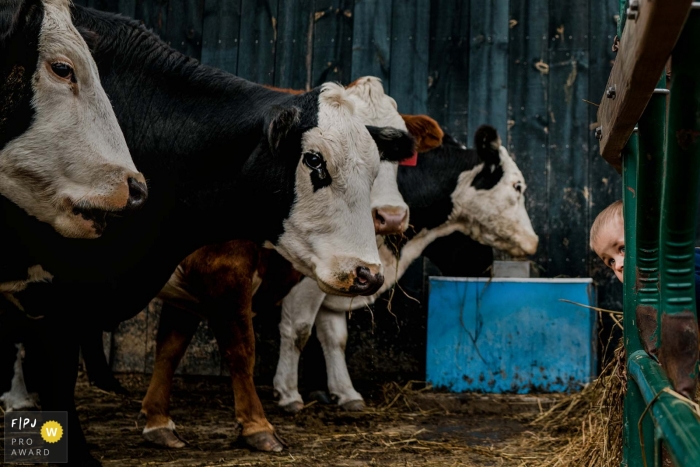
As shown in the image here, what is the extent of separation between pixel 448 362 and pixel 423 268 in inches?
36.9

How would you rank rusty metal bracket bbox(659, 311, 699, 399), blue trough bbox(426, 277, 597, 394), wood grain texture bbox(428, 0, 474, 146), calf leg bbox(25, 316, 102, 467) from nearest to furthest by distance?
1. rusty metal bracket bbox(659, 311, 699, 399)
2. calf leg bbox(25, 316, 102, 467)
3. blue trough bbox(426, 277, 597, 394)
4. wood grain texture bbox(428, 0, 474, 146)

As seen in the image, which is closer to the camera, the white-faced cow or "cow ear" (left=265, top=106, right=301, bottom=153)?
"cow ear" (left=265, top=106, right=301, bottom=153)

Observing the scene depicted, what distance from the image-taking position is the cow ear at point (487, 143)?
5.39 m

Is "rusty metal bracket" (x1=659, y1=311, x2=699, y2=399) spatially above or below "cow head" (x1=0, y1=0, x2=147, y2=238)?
below

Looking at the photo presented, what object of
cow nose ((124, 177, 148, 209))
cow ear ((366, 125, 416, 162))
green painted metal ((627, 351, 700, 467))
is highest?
cow ear ((366, 125, 416, 162))

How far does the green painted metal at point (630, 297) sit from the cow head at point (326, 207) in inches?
48.7

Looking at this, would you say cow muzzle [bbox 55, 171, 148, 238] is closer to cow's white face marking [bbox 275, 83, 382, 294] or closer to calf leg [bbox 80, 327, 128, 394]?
cow's white face marking [bbox 275, 83, 382, 294]

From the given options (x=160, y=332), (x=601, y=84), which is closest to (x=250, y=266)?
(x=160, y=332)

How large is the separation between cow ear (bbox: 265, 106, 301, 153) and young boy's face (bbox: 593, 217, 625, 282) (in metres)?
1.32

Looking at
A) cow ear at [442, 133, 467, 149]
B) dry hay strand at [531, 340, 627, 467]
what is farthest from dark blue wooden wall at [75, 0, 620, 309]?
dry hay strand at [531, 340, 627, 467]

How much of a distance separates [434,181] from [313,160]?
266 cm

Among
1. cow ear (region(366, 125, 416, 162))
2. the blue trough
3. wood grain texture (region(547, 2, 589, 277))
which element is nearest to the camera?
cow ear (region(366, 125, 416, 162))

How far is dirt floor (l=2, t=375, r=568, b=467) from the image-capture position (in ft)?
10.9

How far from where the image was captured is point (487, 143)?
552cm
